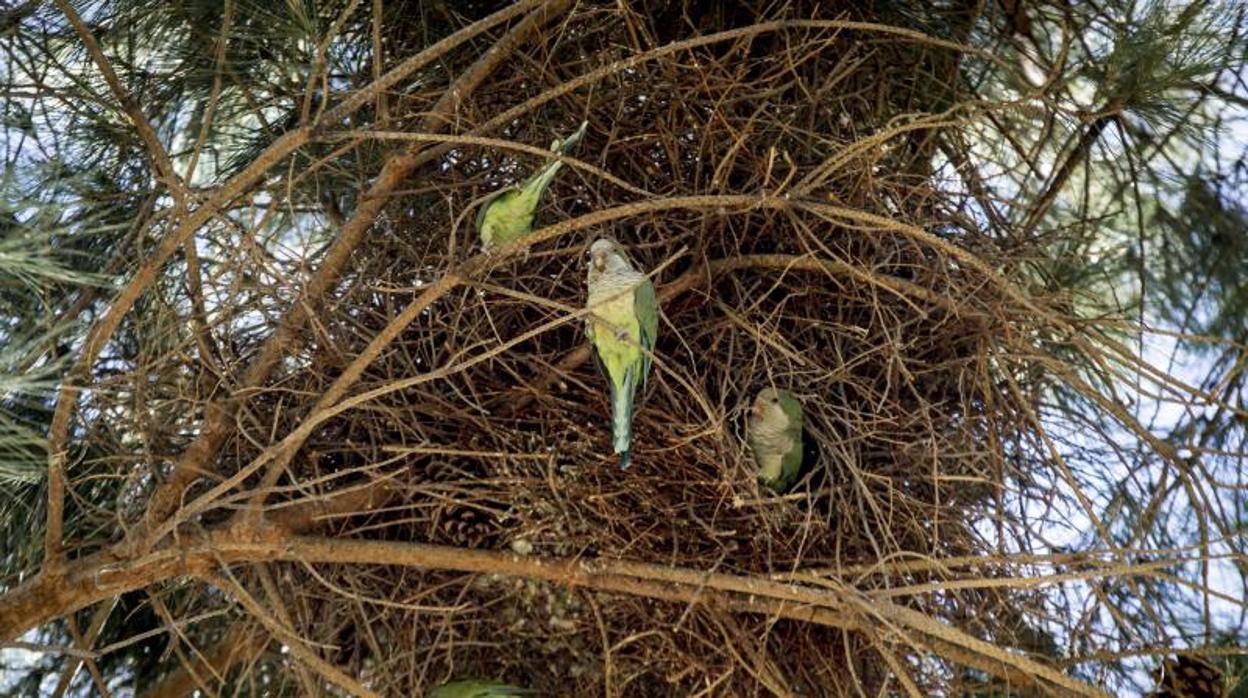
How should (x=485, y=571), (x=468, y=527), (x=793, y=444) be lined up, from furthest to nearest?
(x=793, y=444) → (x=468, y=527) → (x=485, y=571)

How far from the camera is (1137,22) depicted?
2.94 m

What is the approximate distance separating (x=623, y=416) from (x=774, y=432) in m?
0.36

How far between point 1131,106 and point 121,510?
2089 millimetres

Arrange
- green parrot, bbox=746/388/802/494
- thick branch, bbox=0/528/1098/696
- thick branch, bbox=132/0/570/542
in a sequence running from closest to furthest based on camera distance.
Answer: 1. thick branch, bbox=0/528/1098/696
2. thick branch, bbox=132/0/570/542
3. green parrot, bbox=746/388/802/494

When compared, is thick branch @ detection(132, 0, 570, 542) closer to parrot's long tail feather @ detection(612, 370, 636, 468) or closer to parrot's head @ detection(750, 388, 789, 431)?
parrot's long tail feather @ detection(612, 370, 636, 468)

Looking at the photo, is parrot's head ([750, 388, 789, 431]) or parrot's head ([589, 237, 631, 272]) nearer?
parrot's head ([589, 237, 631, 272])

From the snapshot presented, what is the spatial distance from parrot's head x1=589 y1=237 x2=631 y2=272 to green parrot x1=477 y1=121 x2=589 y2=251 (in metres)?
0.15

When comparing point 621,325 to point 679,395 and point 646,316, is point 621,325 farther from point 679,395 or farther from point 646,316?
point 679,395

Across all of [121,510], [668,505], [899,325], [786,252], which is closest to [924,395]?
[899,325]

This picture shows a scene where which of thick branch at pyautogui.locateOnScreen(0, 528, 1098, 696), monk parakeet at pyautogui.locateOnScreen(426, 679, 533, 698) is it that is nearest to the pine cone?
thick branch at pyautogui.locateOnScreen(0, 528, 1098, 696)

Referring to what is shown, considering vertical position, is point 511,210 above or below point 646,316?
above

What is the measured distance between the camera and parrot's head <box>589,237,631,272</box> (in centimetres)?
264

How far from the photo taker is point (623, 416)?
260 centimetres

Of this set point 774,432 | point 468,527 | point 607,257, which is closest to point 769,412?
point 774,432
